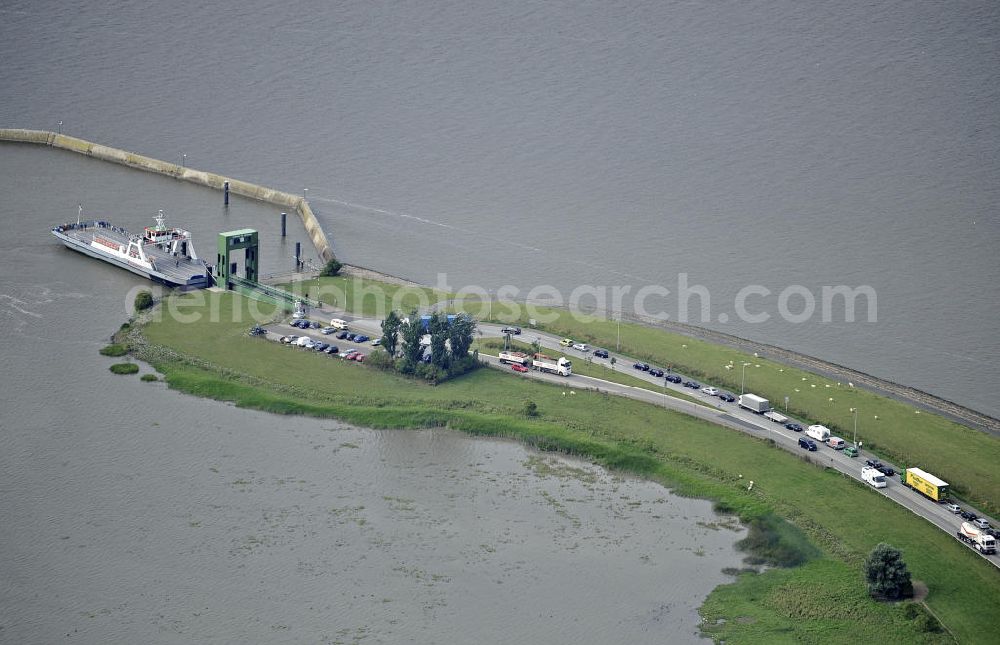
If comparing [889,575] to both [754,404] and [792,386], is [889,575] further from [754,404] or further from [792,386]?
[792,386]

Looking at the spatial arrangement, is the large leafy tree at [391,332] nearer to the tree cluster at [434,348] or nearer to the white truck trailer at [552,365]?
the tree cluster at [434,348]

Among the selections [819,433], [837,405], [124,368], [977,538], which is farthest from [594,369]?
[124,368]

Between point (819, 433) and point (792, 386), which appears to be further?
point (792, 386)

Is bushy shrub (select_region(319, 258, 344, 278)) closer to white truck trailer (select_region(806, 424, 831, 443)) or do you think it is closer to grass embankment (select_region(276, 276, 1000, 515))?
grass embankment (select_region(276, 276, 1000, 515))

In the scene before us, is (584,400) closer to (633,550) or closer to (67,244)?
(633,550)

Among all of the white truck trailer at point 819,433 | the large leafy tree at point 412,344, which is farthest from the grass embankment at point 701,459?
the white truck trailer at point 819,433

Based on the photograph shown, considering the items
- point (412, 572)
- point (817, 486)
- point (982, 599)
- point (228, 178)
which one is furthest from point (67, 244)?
point (982, 599)

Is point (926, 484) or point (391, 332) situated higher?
point (391, 332)
